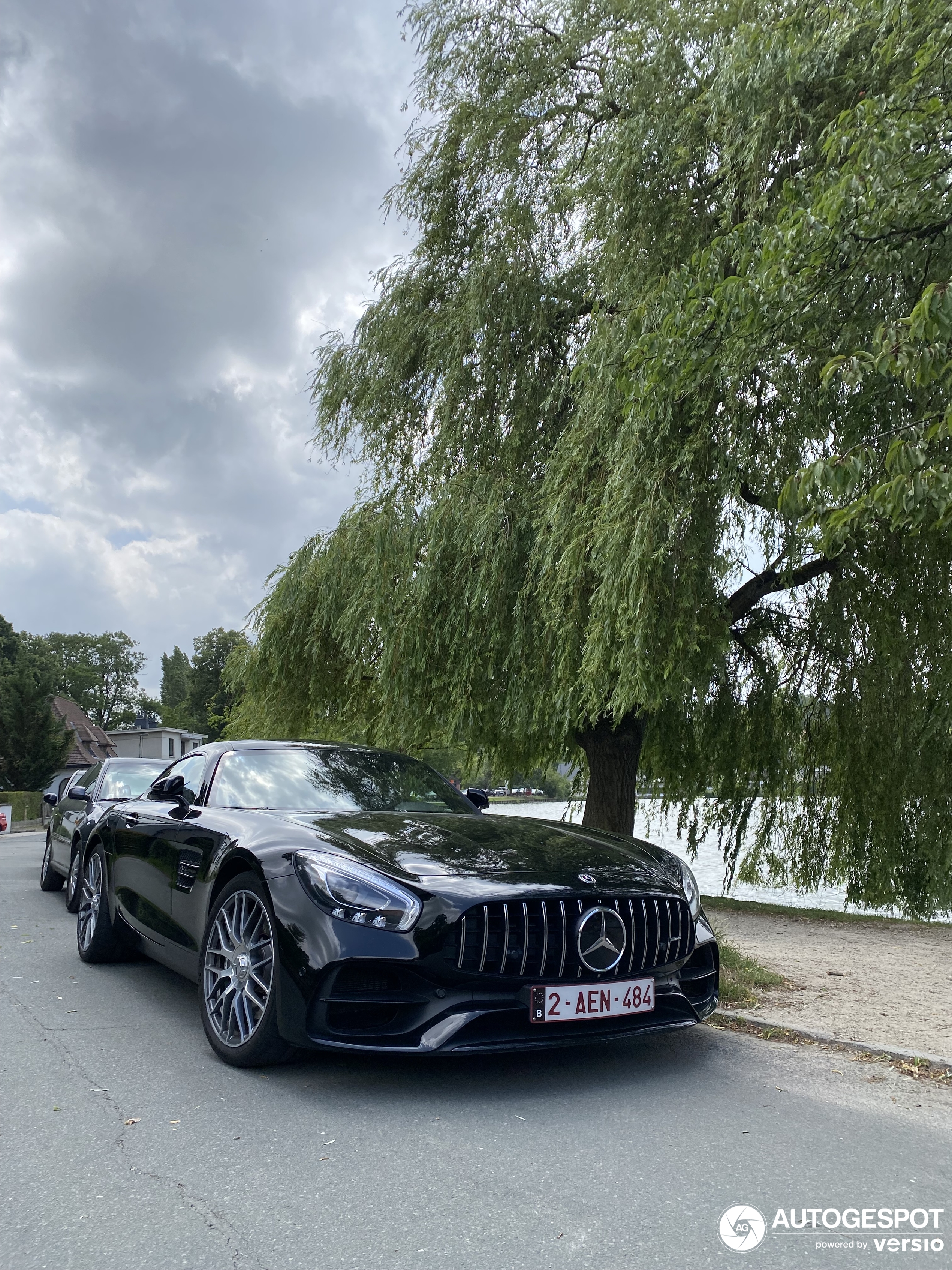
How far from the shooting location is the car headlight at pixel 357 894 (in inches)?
153

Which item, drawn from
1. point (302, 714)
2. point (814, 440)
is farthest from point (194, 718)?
point (814, 440)

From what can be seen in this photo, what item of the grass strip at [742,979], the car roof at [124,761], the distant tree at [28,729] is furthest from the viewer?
the distant tree at [28,729]

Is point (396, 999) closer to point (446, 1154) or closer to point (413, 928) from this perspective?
point (413, 928)

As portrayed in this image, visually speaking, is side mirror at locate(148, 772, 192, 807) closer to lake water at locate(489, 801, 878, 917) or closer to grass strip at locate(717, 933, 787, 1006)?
grass strip at locate(717, 933, 787, 1006)

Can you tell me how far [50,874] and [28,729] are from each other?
97.7 ft

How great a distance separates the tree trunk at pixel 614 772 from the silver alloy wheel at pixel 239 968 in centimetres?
739

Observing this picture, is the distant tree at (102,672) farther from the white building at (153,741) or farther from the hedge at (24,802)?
the hedge at (24,802)

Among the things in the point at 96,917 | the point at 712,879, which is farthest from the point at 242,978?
the point at 712,879

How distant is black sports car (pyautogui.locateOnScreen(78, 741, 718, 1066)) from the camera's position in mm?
3844

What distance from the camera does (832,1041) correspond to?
495 centimetres

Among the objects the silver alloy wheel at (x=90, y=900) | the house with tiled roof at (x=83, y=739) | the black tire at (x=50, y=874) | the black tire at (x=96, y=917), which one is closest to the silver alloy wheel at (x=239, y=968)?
the black tire at (x=96, y=917)

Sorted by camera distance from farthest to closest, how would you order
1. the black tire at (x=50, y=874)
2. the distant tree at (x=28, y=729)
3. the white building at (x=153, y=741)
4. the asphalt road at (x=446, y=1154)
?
the white building at (x=153, y=741) < the distant tree at (x=28, y=729) < the black tire at (x=50, y=874) < the asphalt road at (x=446, y=1154)

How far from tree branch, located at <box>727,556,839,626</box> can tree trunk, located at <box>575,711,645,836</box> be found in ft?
5.93

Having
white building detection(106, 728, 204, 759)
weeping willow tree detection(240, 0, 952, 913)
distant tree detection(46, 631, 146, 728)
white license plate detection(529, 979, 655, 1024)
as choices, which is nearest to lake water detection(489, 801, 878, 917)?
weeping willow tree detection(240, 0, 952, 913)
